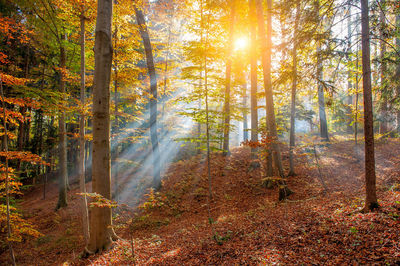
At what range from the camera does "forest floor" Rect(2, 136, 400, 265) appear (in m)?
3.63

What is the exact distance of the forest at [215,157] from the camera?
4.43 meters

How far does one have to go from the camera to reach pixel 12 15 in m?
10.3

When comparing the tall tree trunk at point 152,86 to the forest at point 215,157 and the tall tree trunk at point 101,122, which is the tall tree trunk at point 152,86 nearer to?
the forest at point 215,157

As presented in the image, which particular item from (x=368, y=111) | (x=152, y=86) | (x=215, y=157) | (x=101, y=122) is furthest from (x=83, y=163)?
(x=368, y=111)

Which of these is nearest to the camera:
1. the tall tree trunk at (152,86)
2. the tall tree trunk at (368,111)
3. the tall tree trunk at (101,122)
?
the tall tree trunk at (368,111)

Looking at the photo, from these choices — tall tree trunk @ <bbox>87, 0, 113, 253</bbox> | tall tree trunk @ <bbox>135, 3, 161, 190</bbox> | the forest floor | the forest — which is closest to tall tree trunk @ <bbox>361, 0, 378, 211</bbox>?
the forest

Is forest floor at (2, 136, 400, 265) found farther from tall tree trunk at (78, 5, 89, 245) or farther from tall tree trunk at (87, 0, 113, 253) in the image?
tall tree trunk at (78, 5, 89, 245)

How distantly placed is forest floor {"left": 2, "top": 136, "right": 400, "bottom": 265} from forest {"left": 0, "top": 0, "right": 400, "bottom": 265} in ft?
0.16

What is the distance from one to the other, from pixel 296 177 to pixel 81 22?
12259mm

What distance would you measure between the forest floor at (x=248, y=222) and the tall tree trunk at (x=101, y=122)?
0.71 meters

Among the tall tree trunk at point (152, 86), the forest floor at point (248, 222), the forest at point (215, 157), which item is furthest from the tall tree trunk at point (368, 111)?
the tall tree trunk at point (152, 86)

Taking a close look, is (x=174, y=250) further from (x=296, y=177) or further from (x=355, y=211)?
(x=296, y=177)

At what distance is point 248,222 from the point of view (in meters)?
5.91

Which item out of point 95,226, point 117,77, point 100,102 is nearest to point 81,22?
point 117,77
